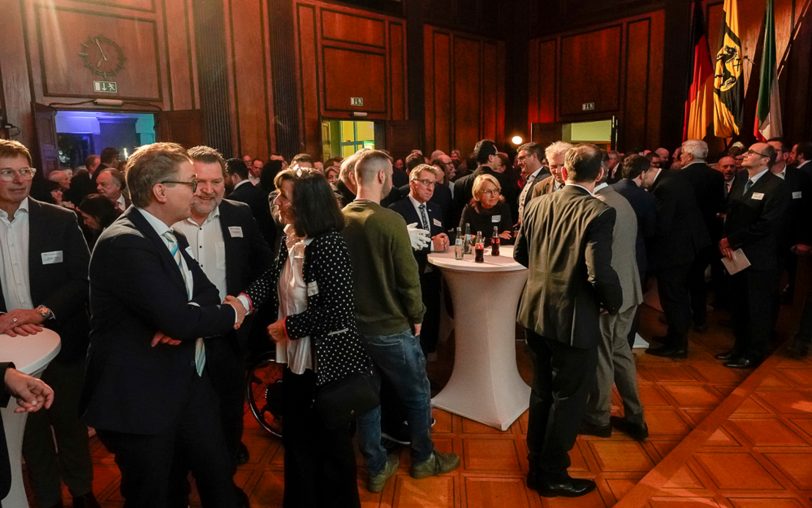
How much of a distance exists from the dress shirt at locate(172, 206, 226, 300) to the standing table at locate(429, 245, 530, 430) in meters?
1.18

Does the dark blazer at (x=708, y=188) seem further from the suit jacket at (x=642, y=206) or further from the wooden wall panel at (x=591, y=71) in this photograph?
the wooden wall panel at (x=591, y=71)

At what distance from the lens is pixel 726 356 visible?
13.5 ft

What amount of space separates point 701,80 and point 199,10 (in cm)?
720

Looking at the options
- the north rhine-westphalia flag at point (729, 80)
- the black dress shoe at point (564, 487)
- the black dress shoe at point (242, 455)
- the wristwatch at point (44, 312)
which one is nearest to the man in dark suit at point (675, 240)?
the black dress shoe at point (564, 487)

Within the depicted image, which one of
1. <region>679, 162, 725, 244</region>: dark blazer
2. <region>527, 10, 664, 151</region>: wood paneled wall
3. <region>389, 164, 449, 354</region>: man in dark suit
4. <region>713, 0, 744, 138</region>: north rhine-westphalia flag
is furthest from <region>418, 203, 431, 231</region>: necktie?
<region>527, 10, 664, 151</region>: wood paneled wall

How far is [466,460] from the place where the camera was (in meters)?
2.80

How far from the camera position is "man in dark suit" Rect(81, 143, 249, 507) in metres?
1.52

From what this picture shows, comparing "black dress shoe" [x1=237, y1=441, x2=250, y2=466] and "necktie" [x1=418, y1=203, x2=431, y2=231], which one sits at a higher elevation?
"necktie" [x1=418, y1=203, x2=431, y2=231]

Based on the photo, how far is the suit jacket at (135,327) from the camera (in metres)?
1.51

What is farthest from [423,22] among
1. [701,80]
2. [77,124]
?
[77,124]

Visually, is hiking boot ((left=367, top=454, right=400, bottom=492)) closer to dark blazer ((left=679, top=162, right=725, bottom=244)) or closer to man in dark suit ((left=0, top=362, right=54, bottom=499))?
man in dark suit ((left=0, top=362, right=54, bottom=499))

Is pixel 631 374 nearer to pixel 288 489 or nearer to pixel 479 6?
pixel 288 489

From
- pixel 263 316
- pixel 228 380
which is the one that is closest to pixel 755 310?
pixel 263 316

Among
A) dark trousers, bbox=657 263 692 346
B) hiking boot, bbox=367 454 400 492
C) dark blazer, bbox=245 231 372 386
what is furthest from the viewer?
dark trousers, bbox=657 263 692 346
